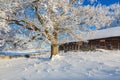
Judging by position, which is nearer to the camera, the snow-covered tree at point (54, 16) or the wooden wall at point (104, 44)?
the snow-covered tree at point (54, 16)

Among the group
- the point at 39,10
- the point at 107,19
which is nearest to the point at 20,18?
the point at 39,10

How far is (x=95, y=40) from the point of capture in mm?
38219

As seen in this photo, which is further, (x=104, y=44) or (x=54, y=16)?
(x=104, y=44)

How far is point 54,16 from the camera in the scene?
62.4 ft

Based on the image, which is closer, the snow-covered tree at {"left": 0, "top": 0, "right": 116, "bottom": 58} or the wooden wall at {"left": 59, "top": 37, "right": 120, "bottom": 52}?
the snow-covered tree at {"left": 0, "top": 0, "right": 116, "bottom": 58}

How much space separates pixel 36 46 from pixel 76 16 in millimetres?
4913

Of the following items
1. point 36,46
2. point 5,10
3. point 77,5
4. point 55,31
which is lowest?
point 36,46

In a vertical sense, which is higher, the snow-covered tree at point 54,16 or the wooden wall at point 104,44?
the snow-covered tree at point 54,16

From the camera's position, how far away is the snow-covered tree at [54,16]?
1735 cm

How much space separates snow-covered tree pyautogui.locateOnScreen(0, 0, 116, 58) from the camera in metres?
17.3

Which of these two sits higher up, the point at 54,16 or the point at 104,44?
the point at 54,16

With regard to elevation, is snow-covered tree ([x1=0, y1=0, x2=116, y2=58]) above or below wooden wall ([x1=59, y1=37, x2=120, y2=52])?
above

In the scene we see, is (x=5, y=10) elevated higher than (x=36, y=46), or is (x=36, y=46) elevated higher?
(x=5, y=10)

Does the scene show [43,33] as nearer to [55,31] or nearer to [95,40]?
[55,31]
